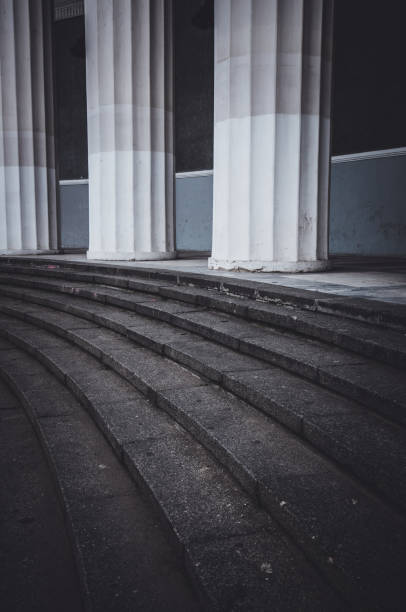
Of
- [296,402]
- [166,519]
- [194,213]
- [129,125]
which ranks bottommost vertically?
[166,519]

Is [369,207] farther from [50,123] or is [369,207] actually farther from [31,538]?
[31,538]

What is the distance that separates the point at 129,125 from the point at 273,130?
128 inches

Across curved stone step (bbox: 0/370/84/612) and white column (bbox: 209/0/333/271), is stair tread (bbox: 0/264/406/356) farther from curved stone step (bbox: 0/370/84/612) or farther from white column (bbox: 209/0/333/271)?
curved stone step (bbox: 0/370/84/612)

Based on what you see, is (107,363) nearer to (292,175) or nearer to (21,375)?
(21,375)

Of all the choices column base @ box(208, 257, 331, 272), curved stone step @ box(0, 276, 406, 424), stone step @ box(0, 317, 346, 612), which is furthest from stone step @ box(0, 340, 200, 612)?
column base @ box(208, 257, 331, 272)

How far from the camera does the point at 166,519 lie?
1.93m

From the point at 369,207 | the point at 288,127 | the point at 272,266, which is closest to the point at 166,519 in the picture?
the point at 272,266

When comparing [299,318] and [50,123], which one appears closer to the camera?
[299,318]

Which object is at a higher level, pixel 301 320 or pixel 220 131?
pixel 220 131

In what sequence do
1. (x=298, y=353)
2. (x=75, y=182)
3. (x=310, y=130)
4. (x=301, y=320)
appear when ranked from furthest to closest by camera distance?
(x=75, y=182) → (x=310, y=130) → (x=301, y=320) → (x=298, y=353)

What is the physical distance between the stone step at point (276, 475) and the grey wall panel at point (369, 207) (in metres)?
9.70

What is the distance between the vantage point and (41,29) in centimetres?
1087

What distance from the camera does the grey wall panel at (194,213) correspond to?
1544 cm

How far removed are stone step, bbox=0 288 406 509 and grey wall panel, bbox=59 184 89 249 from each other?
13.8 meters
